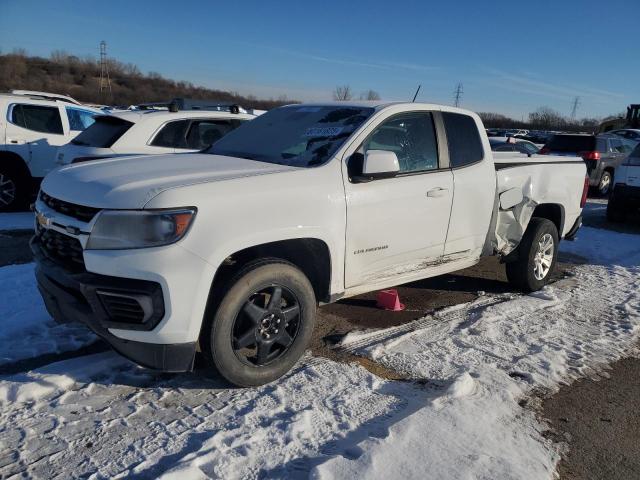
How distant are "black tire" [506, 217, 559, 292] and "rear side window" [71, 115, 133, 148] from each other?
16.7ft

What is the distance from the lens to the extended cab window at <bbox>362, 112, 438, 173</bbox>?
4.23 meters

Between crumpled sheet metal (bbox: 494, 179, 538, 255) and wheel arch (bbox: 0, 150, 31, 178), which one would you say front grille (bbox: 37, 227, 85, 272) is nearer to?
crumpled sheet metal (bbox: 494, 179, 538, 255)

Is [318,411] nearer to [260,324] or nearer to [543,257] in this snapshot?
[260,324]

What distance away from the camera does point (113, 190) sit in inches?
118

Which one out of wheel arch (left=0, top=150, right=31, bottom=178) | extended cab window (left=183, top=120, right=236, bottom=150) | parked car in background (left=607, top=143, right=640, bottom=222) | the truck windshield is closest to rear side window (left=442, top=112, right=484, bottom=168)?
the truck windshield

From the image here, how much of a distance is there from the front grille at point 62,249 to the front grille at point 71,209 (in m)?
0.14

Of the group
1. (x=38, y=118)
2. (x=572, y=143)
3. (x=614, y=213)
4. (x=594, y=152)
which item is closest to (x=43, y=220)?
(x=38, y=118)

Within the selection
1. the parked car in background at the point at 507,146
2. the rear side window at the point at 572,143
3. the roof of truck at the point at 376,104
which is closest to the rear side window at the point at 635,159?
the parked car in background at the point at 507,146

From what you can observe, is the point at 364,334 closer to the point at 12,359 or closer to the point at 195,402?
the point at 195,402

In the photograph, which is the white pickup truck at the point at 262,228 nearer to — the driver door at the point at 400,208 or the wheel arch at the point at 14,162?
the driver door at the point at 400,208

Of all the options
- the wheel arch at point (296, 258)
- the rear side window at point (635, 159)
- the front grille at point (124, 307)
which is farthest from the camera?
the rear side window at point (635, 159)

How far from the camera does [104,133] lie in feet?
23.8

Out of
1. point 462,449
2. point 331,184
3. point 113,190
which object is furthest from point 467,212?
point 113,190

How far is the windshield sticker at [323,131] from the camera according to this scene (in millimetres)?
4012
